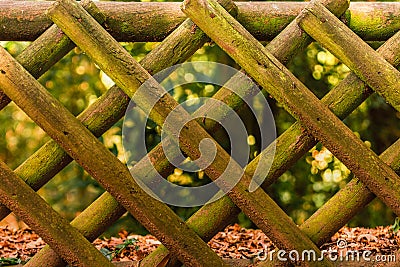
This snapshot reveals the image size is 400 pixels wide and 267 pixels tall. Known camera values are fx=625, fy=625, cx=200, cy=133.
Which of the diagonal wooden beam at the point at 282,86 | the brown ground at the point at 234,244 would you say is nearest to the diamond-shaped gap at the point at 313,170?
the brown ground at the point at 234,244

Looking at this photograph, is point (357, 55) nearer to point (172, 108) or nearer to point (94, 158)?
point (172, 108)

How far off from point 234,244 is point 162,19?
3.22 feet

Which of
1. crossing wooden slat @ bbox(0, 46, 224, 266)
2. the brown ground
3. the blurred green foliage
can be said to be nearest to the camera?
crossing wooden slat @ bbox(0, 46, 224, 266)

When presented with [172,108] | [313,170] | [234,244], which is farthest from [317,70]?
[172,108]

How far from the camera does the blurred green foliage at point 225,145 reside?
2908 mm

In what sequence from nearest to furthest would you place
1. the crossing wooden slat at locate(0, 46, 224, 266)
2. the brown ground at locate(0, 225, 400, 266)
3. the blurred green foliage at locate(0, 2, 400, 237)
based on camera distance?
the crossing wooden slat at locate(0, 46, 224, 266), the brown ground at locate(0, 225, 400, 266), the blurred green foliage at locate(0, 2, 400, 237)

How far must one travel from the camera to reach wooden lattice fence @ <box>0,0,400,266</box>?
160 centimetres

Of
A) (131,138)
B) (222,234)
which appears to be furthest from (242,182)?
(131,138)

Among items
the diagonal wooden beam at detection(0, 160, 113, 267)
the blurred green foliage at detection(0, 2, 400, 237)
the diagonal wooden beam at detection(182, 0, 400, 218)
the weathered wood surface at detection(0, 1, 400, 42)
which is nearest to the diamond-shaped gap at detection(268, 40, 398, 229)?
the blurred green foliage at detection(0, 2, 400, 237)

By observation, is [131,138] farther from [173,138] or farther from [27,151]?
[173,138]

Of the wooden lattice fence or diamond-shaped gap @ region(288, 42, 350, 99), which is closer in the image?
the wooden lattice fence

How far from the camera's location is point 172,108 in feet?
5.24

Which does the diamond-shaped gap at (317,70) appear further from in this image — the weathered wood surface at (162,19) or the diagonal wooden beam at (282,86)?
the diagonal wooden beam at (282,86)

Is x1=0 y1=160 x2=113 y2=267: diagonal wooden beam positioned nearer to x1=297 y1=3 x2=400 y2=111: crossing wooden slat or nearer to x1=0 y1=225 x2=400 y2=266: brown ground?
x1=0 y1=225 x2=400 y2=266: brown ground
